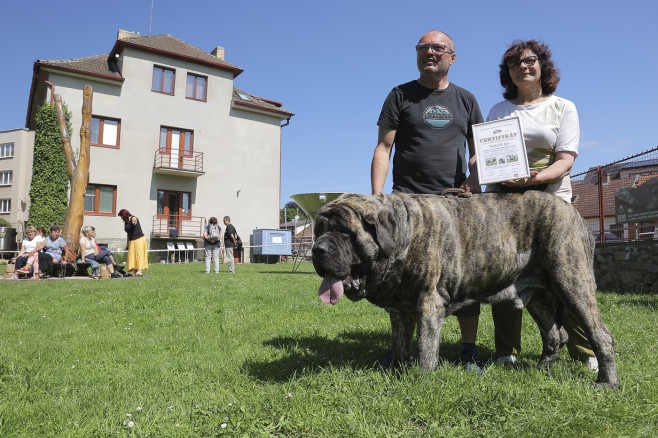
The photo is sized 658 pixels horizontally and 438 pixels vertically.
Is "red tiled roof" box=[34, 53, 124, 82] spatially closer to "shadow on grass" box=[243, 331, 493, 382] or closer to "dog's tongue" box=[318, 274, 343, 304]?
"shadow on grass" box=[243, 331, 493, 382]

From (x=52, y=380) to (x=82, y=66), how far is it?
82.3 ft

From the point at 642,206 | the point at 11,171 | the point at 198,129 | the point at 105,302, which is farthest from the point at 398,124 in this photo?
the point at 11,171

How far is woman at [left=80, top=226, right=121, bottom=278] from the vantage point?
1388cm

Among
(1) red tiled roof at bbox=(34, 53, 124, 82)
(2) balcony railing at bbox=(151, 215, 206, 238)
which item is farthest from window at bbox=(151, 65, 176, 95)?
(2) balcony railing at bbox=(151, 215, 206, 238)

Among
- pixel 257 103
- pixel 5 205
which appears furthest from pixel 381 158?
pixel 5 205

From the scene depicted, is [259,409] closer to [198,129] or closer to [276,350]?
[276,350]

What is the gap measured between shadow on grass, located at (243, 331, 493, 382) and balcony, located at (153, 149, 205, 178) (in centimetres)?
2250

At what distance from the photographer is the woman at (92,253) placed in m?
13.9

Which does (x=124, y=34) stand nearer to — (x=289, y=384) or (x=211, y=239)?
(x=211, y=239)

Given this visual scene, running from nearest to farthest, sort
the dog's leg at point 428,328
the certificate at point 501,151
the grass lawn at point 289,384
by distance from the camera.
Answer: the grass lawn at point 289,384, the dog's leg at point 428,328, the certificate at point 501,151

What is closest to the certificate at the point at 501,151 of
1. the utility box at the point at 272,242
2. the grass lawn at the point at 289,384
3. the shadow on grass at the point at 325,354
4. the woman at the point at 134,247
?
the grass lawn at the point at 289,384

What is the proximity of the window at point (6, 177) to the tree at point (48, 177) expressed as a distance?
18.4 metres

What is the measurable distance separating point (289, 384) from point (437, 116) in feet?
7.64

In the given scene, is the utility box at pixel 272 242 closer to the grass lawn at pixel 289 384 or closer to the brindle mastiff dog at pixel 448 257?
the grass lawn at pixel 289 384
